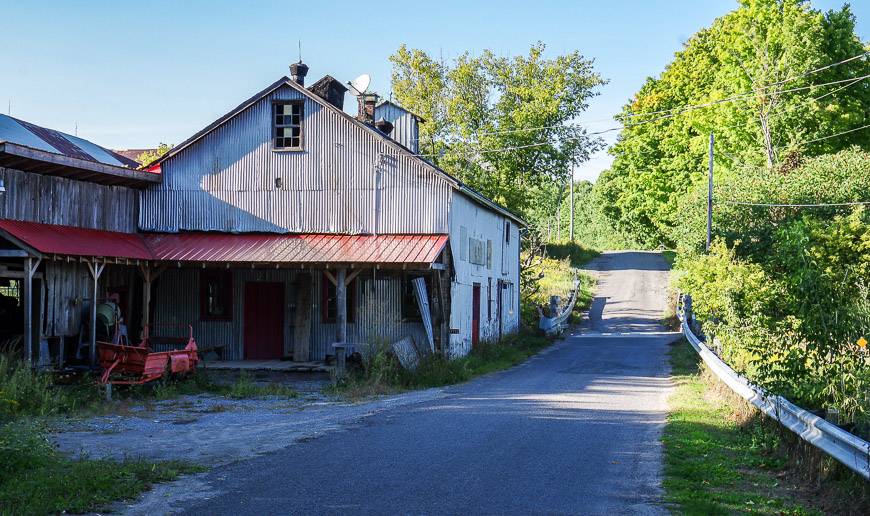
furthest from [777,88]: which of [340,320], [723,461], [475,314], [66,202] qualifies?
[723,461]

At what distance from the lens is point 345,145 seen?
2409 cm

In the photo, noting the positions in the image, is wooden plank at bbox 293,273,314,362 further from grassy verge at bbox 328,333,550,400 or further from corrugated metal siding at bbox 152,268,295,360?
grassy verge at bbox 328,333,550,400

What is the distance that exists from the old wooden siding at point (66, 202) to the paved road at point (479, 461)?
407 inches

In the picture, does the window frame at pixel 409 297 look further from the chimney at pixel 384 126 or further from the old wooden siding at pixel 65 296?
the old wooden siding at pixel 65 296

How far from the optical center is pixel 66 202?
70.6 feet

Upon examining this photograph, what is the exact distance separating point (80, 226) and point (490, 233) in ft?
43.5

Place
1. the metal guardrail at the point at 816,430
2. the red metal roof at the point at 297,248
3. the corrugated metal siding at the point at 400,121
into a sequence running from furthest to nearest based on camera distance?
the corrugated metal siding at the point at 400,121
the red metal roof at the point at 297,248
the metal guardrail at the point at 816,430

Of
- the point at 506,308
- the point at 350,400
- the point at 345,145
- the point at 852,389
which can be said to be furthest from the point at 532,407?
the point at 506,308

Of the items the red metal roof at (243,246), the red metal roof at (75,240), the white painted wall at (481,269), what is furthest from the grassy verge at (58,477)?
the white painted wall at (481,269)

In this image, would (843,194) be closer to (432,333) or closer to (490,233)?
A: (490,233)

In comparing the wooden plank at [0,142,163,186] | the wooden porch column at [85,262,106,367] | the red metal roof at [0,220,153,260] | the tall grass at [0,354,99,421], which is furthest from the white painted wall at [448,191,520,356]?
the tall grass at [0,354,99,421]

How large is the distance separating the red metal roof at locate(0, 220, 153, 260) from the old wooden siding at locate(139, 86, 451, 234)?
188 centimetres

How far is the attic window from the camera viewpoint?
24453 millimetres

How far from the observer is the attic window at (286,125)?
2445 cm
